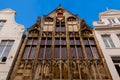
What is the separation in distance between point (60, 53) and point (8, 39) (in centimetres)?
508

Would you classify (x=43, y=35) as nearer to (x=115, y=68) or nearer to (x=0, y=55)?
(x=0, y=55)

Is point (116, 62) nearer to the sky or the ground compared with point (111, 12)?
nearer to the ground

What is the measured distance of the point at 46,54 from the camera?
12523 mm

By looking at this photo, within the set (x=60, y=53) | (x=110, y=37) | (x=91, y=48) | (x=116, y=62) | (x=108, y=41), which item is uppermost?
(x=110, y=37)

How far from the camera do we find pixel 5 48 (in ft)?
42.8

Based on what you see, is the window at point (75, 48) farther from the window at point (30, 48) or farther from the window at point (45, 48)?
the window at point (30, 48)

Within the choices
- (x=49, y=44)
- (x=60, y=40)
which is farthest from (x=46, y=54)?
(x=60, y=40)

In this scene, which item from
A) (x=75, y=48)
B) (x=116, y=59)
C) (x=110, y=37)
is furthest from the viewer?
(x=110, y=37)

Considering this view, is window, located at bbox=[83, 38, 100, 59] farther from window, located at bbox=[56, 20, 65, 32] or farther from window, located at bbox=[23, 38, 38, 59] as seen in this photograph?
window, located at bbox=[23, 38, 38, 59]

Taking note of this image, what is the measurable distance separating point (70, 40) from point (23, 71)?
556cm

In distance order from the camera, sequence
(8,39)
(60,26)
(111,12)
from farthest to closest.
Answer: (111,12) < (60,26) < (8,39)

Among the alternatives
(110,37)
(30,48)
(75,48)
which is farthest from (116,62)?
(30,48)

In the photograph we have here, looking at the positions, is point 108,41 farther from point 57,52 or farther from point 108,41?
point 57,52

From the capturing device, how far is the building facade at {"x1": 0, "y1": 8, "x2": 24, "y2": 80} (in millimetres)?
11086
